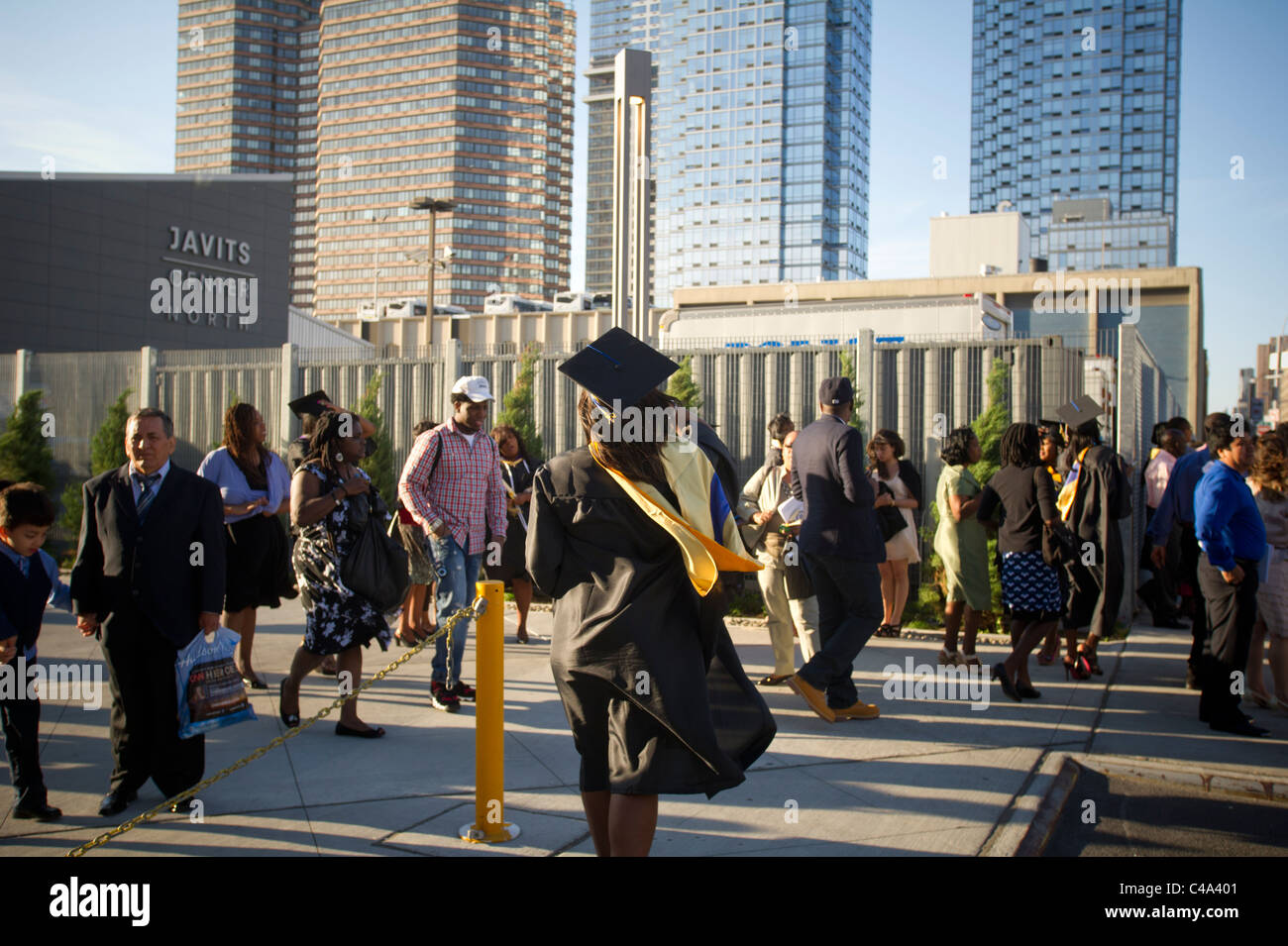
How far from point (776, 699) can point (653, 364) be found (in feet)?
13.0

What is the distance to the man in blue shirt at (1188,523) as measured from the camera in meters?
6.95

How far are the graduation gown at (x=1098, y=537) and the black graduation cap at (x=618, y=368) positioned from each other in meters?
5.06

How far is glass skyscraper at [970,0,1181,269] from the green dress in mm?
151215

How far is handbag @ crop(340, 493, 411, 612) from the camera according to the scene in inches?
223

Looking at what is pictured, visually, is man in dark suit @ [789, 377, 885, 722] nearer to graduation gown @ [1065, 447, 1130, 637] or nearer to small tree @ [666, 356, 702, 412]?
graduation gown @ [1065, 447, 1130, 637]

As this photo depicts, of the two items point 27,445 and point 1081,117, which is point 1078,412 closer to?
point 27,445

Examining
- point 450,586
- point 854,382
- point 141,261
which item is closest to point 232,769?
point 450,586

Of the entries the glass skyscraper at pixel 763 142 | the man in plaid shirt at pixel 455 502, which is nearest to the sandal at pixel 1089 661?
the man in plaid shirt at pixel 455 502

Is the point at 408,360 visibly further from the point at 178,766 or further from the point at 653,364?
the point at 653,364

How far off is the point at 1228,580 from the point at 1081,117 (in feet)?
609

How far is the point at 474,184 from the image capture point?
136750 mm

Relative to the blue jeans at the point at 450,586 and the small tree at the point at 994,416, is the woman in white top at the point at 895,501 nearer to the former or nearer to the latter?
the small tree at the point at 994,416
